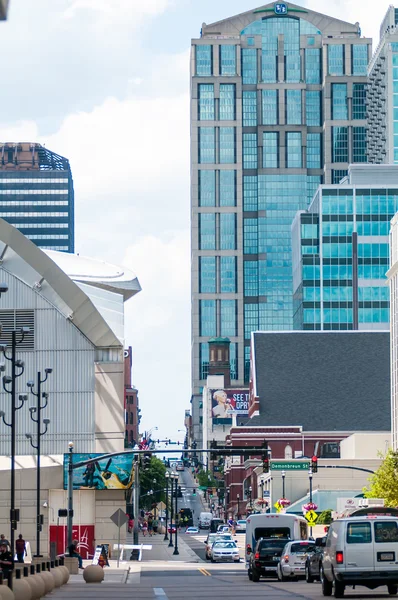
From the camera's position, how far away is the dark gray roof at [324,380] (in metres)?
154

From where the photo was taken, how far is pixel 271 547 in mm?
50750

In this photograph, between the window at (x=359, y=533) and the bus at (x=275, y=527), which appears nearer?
the window at (x=359, y=533)

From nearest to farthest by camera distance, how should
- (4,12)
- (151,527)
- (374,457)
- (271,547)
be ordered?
(4,12), (271,547), (374,457), (151,527)

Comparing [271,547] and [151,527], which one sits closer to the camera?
[271,547]

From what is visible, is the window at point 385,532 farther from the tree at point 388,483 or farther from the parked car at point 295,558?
the tree at point 388,483

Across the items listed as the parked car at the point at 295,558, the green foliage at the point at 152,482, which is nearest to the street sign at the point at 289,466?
the parked car at the point at 295,558

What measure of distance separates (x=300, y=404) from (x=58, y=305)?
6997 centimetres

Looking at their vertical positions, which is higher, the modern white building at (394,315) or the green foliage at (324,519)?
the modern white building at (394,315)

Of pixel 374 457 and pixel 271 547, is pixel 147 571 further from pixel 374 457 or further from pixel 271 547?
pixel 374 457

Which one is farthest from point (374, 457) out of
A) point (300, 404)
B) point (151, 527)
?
point (151, 527)

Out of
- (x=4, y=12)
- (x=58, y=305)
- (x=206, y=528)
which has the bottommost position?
(x=206, y=528)

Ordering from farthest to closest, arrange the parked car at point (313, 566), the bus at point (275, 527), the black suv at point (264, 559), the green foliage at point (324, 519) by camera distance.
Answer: the green foliage at point (324, 519), the bus at point (275, 527), the black suv at point (264, 559), the parked car at point (313, 566)

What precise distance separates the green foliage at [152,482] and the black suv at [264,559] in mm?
118153

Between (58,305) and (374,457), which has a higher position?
(58,305)
